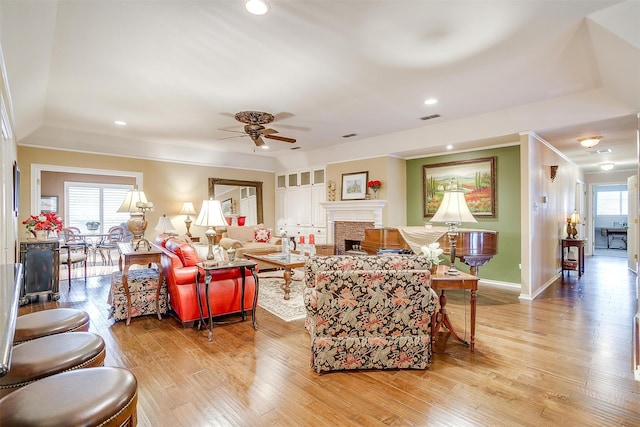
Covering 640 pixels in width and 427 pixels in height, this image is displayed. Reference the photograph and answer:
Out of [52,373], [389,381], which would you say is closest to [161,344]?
[52,373]

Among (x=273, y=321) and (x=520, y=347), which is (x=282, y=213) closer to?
(x=273, y=321)

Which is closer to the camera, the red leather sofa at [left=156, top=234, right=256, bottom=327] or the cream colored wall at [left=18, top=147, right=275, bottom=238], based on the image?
the red leather sofa at [left=156, top=234, right=256, bottom=327]

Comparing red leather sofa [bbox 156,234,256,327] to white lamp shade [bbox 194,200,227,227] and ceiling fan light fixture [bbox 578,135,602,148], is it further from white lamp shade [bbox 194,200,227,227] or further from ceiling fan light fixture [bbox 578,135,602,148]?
ceiling fan light fixture [bbox 578,135,602,148]

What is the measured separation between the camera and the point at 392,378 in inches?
98.1

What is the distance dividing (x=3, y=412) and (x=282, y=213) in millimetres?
8070

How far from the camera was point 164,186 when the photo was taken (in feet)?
23.8

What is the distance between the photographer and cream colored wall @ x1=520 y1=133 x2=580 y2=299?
479 cm

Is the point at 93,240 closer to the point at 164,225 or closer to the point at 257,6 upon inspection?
the point at 164,225

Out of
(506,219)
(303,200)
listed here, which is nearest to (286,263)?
(506,219)

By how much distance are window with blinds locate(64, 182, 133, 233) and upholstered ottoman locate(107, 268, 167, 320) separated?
6.02 metres

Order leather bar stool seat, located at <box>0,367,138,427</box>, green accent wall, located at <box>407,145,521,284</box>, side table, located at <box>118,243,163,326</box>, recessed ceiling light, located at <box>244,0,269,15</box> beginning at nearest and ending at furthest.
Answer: leather bar stool seat, located at <box>0,367,138,427</box> < recessed ceiling light, located at <box>244,0,269,15</box> < side table, located at <box>118,243,163,326</box> < green accent wall, located at <box>407,145,521,284</box>

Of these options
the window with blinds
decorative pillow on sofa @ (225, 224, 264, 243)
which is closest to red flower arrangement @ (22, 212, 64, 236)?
decorative pillow on sofa @ (225, 224, 264, 243)

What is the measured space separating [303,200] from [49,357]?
7.12 metres

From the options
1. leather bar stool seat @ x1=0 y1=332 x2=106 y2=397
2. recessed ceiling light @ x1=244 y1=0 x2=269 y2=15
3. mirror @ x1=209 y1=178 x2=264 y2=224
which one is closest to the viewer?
leather bar stool seat @ x1=0 y1=332 x2=106 y2=397
